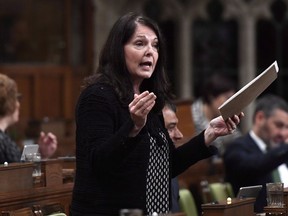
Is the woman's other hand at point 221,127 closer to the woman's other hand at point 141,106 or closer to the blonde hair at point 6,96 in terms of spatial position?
the woman's other hand at point 141,106

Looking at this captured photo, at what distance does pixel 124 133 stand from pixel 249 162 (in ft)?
9.12

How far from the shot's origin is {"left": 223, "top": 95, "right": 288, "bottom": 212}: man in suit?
6.50 m

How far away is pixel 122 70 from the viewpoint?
13.6ft

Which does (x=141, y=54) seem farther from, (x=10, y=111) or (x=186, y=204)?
(x=186, y=204)

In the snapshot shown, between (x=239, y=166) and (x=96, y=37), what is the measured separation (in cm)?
587

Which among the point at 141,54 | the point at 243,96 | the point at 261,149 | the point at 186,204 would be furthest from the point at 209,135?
the point at 261,149

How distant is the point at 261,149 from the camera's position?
6.81m

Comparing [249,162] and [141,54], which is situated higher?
[141,54]

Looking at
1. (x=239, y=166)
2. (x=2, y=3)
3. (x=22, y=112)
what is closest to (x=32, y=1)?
(x=2, y=3)

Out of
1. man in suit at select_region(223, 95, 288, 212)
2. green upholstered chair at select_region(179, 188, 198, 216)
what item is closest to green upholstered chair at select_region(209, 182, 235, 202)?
man in suit at select_region(223, 95, 288, 212)

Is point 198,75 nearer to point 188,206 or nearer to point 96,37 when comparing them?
point 96,37

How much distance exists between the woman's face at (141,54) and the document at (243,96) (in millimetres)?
312

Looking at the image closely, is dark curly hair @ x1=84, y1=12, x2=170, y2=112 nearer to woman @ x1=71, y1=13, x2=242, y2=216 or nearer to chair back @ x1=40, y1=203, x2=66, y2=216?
woman @ x1=71, y1=13, x2=242, y2=216

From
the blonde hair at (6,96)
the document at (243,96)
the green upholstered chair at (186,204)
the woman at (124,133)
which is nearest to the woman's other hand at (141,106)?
the woman at (124,133)
